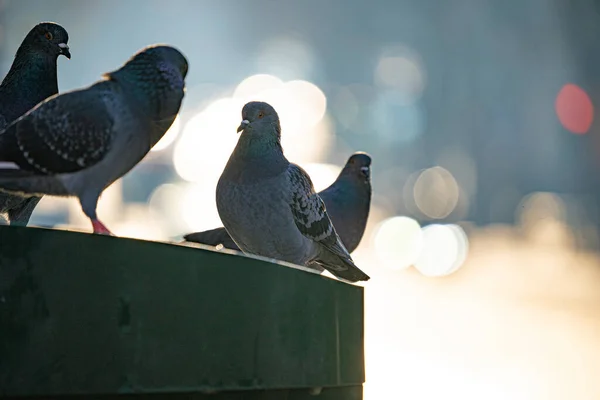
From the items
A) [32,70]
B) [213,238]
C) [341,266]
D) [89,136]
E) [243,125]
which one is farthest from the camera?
[213,238]

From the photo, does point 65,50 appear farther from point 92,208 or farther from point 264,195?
point 92,208

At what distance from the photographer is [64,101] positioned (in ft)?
17.2

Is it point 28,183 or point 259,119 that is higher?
point 259,119

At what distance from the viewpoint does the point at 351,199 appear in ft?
34.7

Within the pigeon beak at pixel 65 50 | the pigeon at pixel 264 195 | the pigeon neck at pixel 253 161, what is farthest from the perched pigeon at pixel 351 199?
the pigeon beak at pixel 65 50

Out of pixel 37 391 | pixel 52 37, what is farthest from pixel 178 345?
pixel 52 37

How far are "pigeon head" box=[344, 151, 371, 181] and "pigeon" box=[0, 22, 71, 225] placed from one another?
4314 millimetres

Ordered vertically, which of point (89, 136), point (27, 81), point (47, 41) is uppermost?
point (47, 41)

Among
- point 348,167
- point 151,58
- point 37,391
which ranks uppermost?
point 348,167

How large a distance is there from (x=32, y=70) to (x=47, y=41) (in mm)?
300

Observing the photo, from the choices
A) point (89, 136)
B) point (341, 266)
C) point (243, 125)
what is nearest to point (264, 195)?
point (243, 125)

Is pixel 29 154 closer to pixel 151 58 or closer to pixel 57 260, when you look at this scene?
pixel 151 58

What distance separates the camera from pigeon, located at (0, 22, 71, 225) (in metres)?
7.63

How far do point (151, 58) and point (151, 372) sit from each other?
2269 mm
